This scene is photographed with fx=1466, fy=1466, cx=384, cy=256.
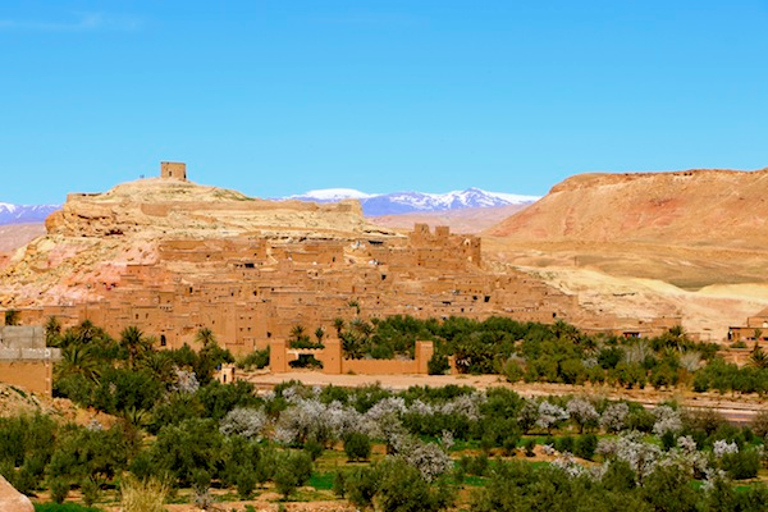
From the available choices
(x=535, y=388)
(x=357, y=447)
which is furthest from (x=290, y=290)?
(x=357, y=447)

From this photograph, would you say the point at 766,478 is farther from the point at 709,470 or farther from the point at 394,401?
the point at 394,401

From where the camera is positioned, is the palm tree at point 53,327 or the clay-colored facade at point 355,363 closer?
the palm tree at point 53,327

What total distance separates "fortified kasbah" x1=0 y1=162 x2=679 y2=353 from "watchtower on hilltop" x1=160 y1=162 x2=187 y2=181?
22.3ft

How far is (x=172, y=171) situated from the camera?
93062mm

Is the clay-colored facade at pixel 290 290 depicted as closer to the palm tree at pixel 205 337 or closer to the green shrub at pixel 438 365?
the palm tree at pixel 205 337

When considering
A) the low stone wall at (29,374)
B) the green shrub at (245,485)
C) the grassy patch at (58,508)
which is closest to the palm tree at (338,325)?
the low stone wall at (29,374)

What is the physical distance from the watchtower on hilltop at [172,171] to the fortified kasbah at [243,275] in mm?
6782

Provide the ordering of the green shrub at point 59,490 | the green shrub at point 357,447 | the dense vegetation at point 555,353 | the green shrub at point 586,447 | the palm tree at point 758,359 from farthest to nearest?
the palm tree at point 758,359 → the dense vegetation at point 555,353 → the green shrub at point 586,447 → the green shrub at point 357,447 → the green shrub at point 59,490

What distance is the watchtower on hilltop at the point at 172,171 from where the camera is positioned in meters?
92.6

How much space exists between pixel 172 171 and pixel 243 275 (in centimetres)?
3349

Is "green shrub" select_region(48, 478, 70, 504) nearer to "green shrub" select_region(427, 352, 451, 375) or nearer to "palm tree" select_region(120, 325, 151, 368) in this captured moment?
"palm tree" select_region(120, 325, 151, 368)

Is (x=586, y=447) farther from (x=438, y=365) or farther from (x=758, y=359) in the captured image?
(x=758, y=359)

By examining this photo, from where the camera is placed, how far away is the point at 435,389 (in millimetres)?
44969

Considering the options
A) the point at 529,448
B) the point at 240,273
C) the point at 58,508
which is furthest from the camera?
the point at 240,273
